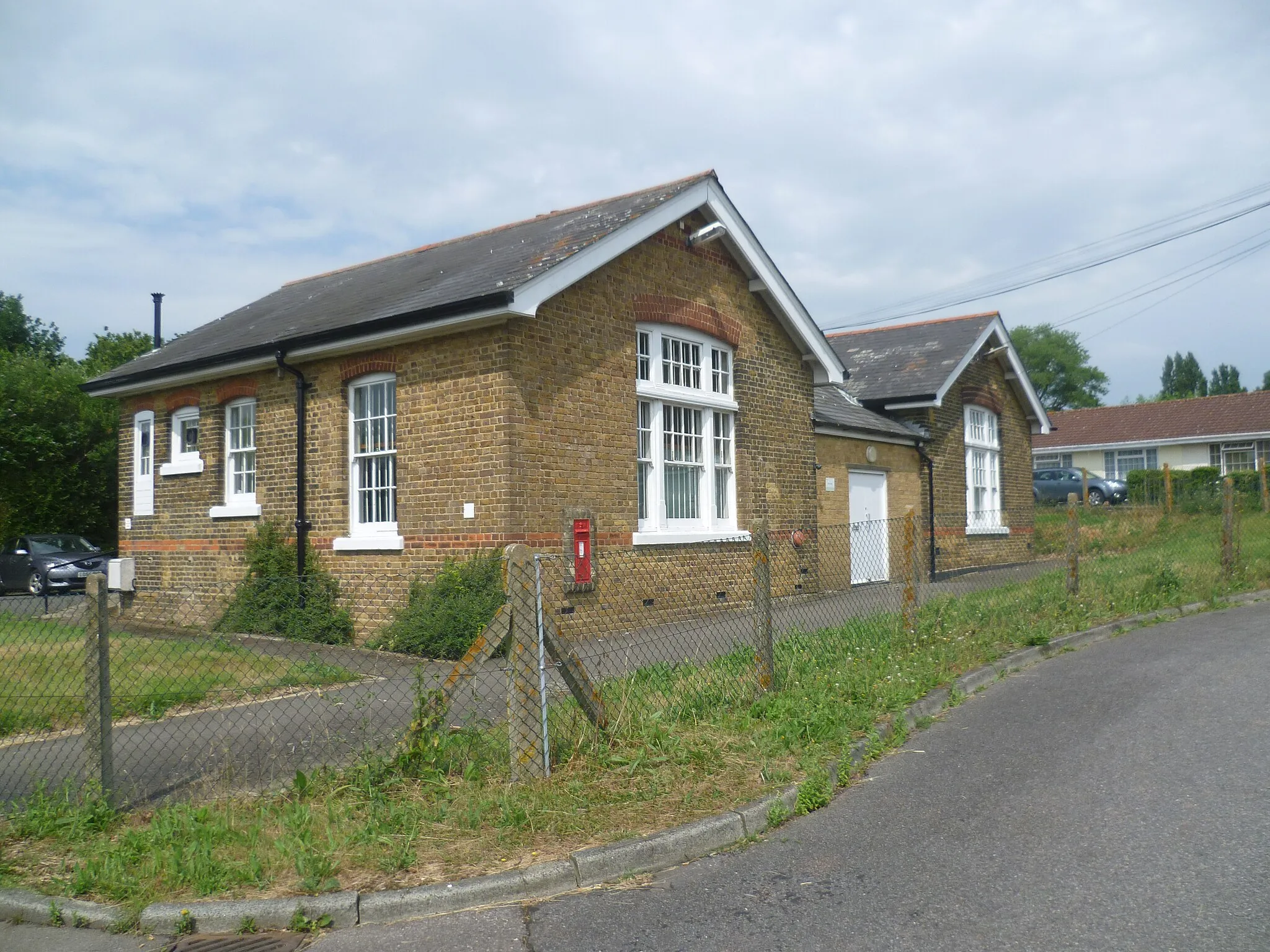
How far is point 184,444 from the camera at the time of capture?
51.8ft

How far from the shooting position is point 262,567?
1361 cm

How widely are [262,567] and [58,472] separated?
47.6 ft

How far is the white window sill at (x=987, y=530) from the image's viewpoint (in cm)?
2108

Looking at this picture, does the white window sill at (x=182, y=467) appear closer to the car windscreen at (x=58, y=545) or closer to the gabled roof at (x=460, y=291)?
the gabled roof at (x=460, y=291)

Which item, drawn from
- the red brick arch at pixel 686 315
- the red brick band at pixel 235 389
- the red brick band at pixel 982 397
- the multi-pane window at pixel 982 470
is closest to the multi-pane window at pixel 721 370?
the red brick arch at pixel 686 315

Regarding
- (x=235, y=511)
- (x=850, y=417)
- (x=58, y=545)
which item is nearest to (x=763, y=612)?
(x=235, y=511)

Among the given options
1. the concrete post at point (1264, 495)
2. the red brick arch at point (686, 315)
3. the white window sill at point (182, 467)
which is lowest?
the concrete post at point (1264, 495)

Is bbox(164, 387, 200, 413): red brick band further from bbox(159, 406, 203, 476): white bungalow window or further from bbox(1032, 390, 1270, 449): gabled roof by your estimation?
bbox(1032, 390, 1270, 449): gabled roof

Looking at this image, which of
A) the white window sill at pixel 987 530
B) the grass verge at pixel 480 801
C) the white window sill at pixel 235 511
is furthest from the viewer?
the white window sill at pixel 987 530

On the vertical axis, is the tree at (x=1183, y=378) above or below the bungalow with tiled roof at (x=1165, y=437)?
above

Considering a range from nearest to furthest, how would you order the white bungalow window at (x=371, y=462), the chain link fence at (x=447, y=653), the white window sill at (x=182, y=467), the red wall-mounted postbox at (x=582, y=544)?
the chain link fence at (x=447, y=653) → the red wall-mounted postbox at (x=582, y=544) → the white bungalow window at (x=371, y=462) → the white window sill at (x=182, y=467)

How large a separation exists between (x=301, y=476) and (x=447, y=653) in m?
3.97

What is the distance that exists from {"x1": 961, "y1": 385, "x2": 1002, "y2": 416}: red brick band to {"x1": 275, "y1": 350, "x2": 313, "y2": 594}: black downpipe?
Result: 1288 centimetres

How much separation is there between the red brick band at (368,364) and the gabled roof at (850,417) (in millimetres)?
6898
